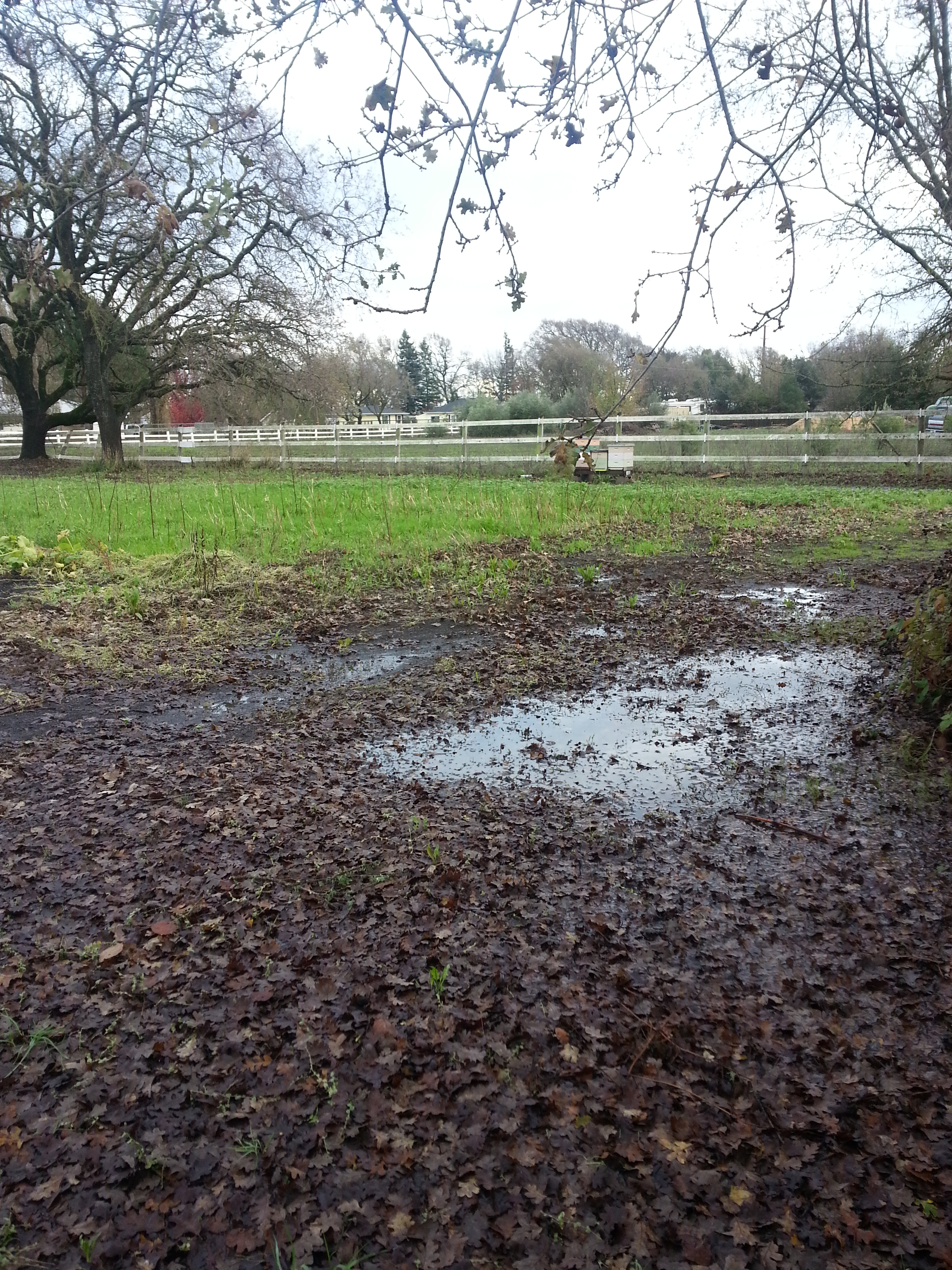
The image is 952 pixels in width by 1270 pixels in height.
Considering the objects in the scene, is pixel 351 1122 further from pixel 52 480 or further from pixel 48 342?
pixel 48 342

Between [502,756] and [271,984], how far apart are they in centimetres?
167

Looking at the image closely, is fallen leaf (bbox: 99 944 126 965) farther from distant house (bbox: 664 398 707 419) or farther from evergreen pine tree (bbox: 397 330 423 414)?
evergreen pine tree (bbox: 397 330 423 414)

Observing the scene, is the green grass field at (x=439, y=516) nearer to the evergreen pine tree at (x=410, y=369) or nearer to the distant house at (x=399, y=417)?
the distant house at (x=399, y=417)

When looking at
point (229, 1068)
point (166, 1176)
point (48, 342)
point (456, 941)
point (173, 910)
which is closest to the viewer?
point (166, 1176)

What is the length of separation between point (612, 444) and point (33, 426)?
19290 mm

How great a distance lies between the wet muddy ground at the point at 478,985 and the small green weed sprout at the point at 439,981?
0.02 m

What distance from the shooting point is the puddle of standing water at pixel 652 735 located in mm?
3465

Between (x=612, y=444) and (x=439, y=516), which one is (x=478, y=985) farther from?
(x=612, y=444)

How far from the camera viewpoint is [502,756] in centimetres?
371

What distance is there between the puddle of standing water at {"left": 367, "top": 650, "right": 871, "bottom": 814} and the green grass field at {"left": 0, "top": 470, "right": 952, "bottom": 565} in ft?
13.1

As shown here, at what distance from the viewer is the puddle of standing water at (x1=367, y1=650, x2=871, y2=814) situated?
346 centimetres

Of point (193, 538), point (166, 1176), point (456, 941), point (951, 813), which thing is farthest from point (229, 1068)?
point (193, 538)

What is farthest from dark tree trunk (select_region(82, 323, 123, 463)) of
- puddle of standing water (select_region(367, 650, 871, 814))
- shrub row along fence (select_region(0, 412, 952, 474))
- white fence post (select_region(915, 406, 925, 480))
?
puddle of standing water (select_region(367, 650, 871, 814))

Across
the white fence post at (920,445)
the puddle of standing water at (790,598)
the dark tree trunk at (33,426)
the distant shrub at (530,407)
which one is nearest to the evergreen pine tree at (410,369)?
the distant shrub at (530,407)
